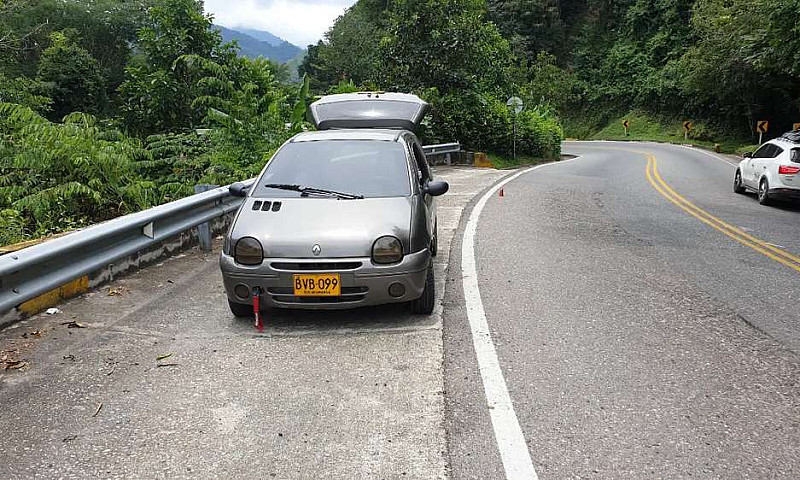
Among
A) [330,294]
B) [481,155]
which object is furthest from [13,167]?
[481,155]

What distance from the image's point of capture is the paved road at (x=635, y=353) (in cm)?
357

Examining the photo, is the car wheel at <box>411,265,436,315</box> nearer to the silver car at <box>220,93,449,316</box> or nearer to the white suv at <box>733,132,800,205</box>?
the silver car at <box>220,93,449,316</box>

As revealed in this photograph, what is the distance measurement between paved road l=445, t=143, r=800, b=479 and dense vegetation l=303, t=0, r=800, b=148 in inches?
439

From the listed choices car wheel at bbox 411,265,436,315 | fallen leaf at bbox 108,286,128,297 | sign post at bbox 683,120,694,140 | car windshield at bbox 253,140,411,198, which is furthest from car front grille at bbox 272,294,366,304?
sign post at bbox 683,120,694,140

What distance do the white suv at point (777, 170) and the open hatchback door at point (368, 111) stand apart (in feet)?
24.9

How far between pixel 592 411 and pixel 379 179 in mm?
3094

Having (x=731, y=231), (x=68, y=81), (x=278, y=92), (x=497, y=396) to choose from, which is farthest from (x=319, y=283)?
(x=68, y=81)

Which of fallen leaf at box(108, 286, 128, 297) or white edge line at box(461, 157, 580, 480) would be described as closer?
white edge line at box(461, 157, 580, 480)

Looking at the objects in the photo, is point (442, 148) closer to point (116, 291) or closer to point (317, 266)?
point (116, 291)

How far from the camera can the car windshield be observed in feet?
20.4

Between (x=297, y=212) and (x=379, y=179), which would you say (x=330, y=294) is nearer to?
(x=297, y=212)

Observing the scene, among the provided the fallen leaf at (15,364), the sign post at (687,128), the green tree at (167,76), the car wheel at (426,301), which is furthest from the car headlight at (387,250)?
the sign post at (687,128)

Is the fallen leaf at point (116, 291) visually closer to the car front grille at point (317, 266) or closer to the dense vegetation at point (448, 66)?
the car front grille at point (317, 266)

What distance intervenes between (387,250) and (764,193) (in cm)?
1223
